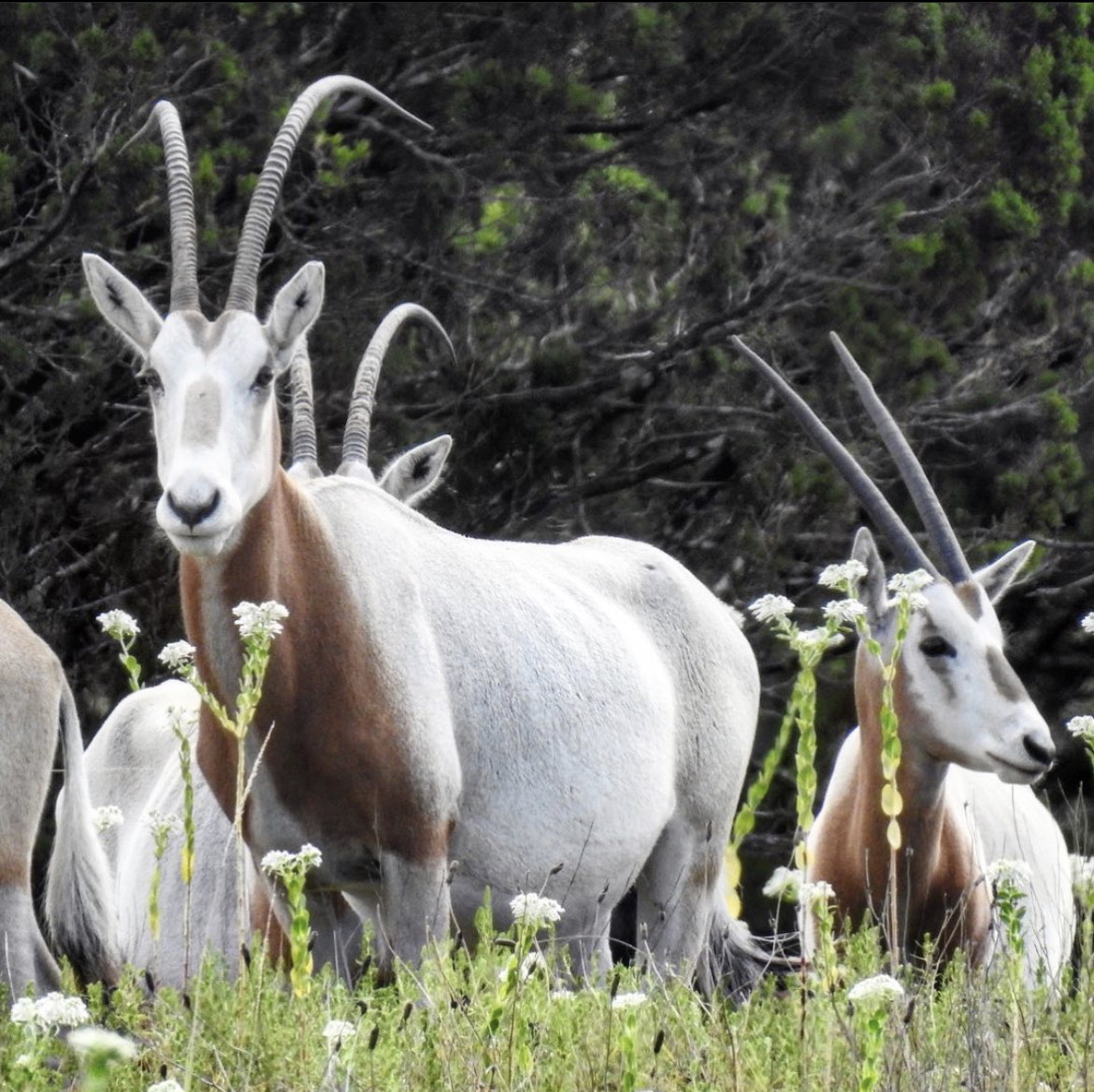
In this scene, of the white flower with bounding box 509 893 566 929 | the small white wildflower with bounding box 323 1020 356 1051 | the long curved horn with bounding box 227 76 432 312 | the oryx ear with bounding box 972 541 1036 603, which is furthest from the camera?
the oryx ear with bounding box 972 541 1036 603

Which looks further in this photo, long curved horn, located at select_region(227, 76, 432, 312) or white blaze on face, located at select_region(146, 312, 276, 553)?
long curved horn, located at select_region(227, 76, 432, 312)

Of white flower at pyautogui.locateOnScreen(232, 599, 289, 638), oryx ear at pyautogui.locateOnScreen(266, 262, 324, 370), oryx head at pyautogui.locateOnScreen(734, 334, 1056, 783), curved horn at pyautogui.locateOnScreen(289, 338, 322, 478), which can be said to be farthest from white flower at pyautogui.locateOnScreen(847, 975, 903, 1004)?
curved horn at pyautogui.locateOnScreen(289, 338, 322, 478)

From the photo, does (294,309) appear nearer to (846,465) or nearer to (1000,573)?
(846,465)

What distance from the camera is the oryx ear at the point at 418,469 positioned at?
7.28 m

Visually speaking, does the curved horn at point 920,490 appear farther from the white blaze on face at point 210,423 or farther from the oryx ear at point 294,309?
the white blaze on face at point 210,423

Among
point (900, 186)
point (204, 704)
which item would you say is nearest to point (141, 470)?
point (900, 186)

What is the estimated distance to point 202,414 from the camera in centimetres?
433

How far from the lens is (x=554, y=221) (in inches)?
389

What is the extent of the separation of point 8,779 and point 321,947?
1.16m

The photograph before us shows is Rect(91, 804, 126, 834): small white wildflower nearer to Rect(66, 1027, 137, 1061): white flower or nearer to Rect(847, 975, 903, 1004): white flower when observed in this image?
Rect(847, 975, 903, 1004): white flower

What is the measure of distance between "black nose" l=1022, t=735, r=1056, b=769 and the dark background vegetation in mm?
4208

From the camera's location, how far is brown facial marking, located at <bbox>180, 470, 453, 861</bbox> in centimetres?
448

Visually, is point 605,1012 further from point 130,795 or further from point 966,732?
point 130,795

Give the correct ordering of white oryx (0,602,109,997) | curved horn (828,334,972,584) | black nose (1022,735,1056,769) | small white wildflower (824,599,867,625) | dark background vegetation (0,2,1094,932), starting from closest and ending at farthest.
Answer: small white wildflower (824,599,867,625) → white oryx (0,602,109,997) → black nose (1022,735,1056,769) → curved horn (828,334,972,584) → dark background vegetation (0,2,1094,932)
